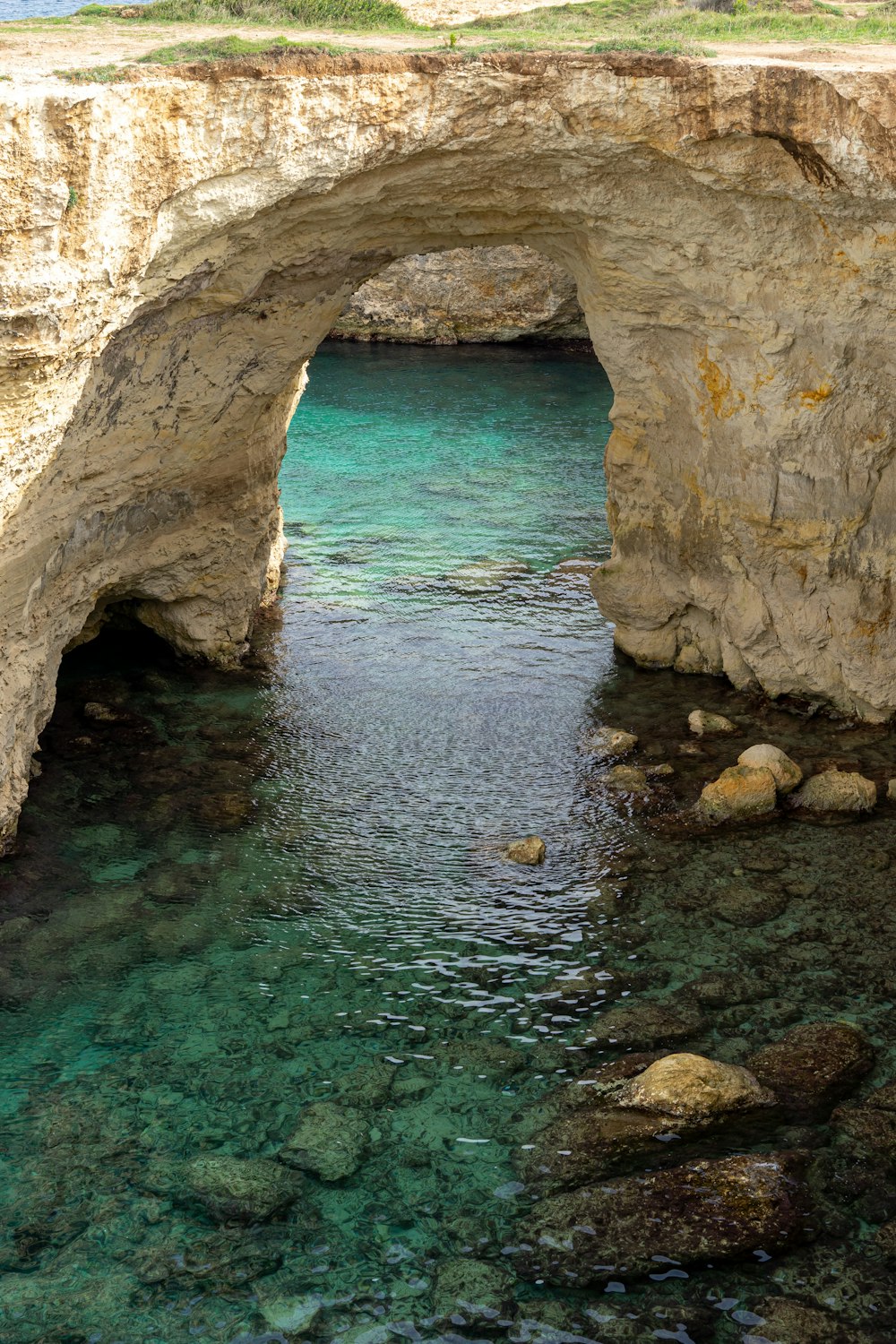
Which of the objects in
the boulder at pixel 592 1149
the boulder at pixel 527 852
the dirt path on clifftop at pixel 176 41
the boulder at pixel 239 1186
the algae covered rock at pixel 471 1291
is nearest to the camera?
the algae covered rock at pixel 471 1291

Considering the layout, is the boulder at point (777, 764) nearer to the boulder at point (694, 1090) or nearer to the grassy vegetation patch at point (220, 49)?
the boulder at point (694, 1090)

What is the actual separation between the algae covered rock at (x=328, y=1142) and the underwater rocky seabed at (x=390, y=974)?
0.02 meters

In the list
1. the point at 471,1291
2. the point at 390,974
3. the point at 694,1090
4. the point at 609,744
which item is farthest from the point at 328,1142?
the point at 609,744

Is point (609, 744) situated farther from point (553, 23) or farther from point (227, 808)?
point (553, 23)

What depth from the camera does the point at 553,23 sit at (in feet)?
44.0

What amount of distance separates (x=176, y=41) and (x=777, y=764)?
852 cm

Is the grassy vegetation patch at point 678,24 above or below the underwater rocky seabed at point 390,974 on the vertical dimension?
above

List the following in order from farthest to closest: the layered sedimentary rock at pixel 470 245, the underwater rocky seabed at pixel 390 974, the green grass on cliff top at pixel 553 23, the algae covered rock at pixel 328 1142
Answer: the green grass on cliff top at pixel 553 23 → the layered sedimentary rock at pixel 470 245 → the algae covered rock at pixel 328 1142 → the underwater rocky seabed at pixel 390 974

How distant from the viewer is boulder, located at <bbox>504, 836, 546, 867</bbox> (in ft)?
37.6

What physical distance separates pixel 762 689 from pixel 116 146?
8875mm

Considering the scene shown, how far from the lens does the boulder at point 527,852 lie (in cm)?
1147

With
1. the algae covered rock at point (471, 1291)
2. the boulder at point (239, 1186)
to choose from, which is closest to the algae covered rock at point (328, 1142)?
the boulder at point (239, 1186)

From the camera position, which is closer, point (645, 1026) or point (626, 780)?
point (645, 1026)

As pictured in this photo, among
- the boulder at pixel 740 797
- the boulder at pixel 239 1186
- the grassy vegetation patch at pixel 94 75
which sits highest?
the grassy vegetation patch at pixel 94 75
